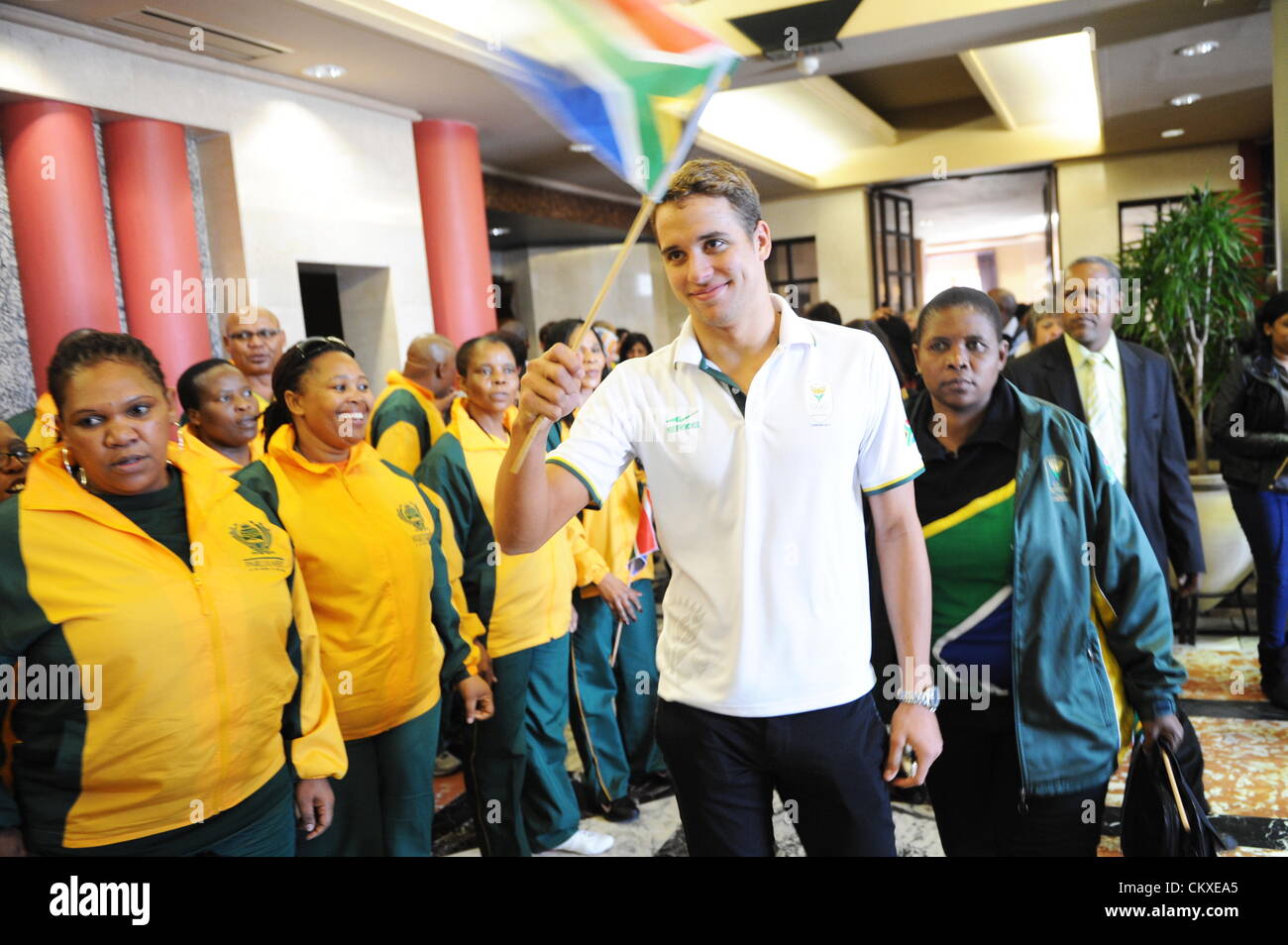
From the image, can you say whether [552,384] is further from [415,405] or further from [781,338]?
[415,405]

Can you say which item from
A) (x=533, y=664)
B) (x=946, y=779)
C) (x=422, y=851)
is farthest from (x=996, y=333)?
(x=422, y=851)

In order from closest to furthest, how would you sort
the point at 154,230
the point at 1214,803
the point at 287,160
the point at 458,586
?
the point at 458,586 < the point at 1214,803 < the point at 154,230 < the point at 287,160

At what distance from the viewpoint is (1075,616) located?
1.83m

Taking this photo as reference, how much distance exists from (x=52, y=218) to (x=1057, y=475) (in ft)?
15.4

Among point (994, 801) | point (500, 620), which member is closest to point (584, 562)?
point (500, 620)

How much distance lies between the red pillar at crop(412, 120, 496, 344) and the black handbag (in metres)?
5.98

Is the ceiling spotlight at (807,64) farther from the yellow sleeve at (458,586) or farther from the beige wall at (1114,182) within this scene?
the beige wall at (1114,182)

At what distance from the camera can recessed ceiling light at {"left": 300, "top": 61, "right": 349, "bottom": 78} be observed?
5.57 m

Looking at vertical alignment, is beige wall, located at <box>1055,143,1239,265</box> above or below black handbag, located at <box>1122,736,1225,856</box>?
above

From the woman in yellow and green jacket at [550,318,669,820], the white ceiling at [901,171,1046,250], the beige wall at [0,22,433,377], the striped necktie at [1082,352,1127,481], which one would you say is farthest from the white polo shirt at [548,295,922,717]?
the white ceiling at [901,171,1046,250]

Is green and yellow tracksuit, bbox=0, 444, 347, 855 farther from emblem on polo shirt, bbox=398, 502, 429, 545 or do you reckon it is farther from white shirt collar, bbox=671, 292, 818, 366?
white shirt collar, bbox=671, 292, 818, 366

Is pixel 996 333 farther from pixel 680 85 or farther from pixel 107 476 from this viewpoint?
pixel 107 476

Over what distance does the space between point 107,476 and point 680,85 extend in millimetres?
1268

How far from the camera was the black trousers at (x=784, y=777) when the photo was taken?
1.49m
